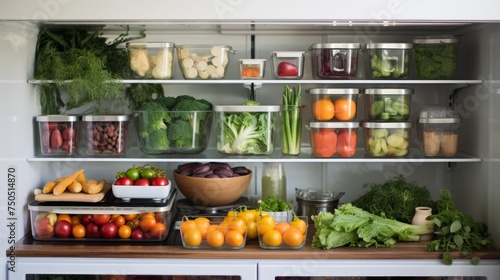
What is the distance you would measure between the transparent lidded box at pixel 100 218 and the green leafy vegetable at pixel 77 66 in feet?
1.63

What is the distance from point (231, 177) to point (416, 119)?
0.90 metres

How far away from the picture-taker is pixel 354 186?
11.3ft

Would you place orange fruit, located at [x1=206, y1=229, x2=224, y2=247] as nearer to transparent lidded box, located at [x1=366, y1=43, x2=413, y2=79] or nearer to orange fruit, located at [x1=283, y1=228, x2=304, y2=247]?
orange fruit, located at [x1=283, y1=228, x2=304, y2=247]

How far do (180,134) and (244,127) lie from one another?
0.29 m

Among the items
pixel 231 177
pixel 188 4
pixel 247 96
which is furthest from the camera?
pixel 247 96

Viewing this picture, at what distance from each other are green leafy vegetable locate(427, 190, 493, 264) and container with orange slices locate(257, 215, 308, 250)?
533 mm

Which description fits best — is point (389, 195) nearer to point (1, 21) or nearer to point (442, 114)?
point (442, 114)

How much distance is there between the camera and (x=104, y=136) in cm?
304

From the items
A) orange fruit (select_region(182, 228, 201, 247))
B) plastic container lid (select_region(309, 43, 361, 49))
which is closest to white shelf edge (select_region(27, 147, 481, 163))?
orange fruit (select_region(182, 228, 201, 247))

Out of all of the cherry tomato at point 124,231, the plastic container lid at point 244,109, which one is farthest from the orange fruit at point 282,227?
the cherry tomato at point 124,231

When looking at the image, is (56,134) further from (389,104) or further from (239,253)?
(389,104)

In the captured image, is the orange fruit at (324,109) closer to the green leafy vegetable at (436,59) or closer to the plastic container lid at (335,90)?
the plastic container lid at (335,90)

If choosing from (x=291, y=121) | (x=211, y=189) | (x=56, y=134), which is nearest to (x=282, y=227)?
(x=211, y=189)

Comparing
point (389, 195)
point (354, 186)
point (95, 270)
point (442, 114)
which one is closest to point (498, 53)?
point (442, 114)
